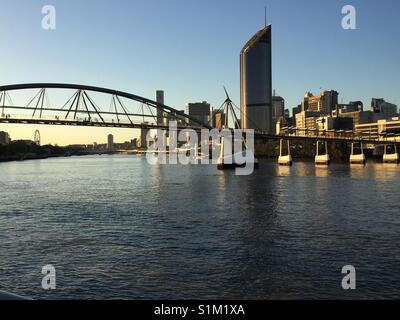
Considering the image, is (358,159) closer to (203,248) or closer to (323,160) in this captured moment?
(323,160)

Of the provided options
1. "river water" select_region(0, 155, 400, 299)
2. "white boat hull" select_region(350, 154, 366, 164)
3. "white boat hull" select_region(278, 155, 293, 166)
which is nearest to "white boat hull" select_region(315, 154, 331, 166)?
"white boat hull" select_region(278, 155, 293, 166)

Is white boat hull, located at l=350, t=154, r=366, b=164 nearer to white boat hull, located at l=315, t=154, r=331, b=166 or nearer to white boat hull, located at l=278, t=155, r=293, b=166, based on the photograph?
white boat hull, located at l=315, t=154, r=331, b=166

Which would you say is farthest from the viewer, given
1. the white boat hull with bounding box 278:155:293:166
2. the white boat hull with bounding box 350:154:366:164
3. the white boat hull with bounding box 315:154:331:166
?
the white boat hull with bounding box 350:154:366:164

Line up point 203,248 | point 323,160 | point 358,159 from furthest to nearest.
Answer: point 358,159 → point 323,160 → point 203,248

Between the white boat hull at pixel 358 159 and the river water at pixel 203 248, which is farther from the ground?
the white boat hull at pixel 358 159

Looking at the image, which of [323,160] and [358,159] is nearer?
[323,160]

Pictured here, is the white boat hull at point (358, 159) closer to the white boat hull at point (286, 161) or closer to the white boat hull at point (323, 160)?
the white boat hull at point (323, 160)

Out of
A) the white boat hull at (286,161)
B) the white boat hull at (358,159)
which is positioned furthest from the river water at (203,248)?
the white boat hull at (358,159)

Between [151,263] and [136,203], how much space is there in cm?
2562

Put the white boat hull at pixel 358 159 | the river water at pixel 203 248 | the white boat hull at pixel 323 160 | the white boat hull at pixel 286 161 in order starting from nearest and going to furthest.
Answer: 1. the river water at pixel 203 248
2. the white boat hull at pixel 323 160
3. the white boat hull at pixel 286 161
4. the white boat hull at pixel 358 159

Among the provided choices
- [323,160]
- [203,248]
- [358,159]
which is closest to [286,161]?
[323,160]

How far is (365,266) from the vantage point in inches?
801
